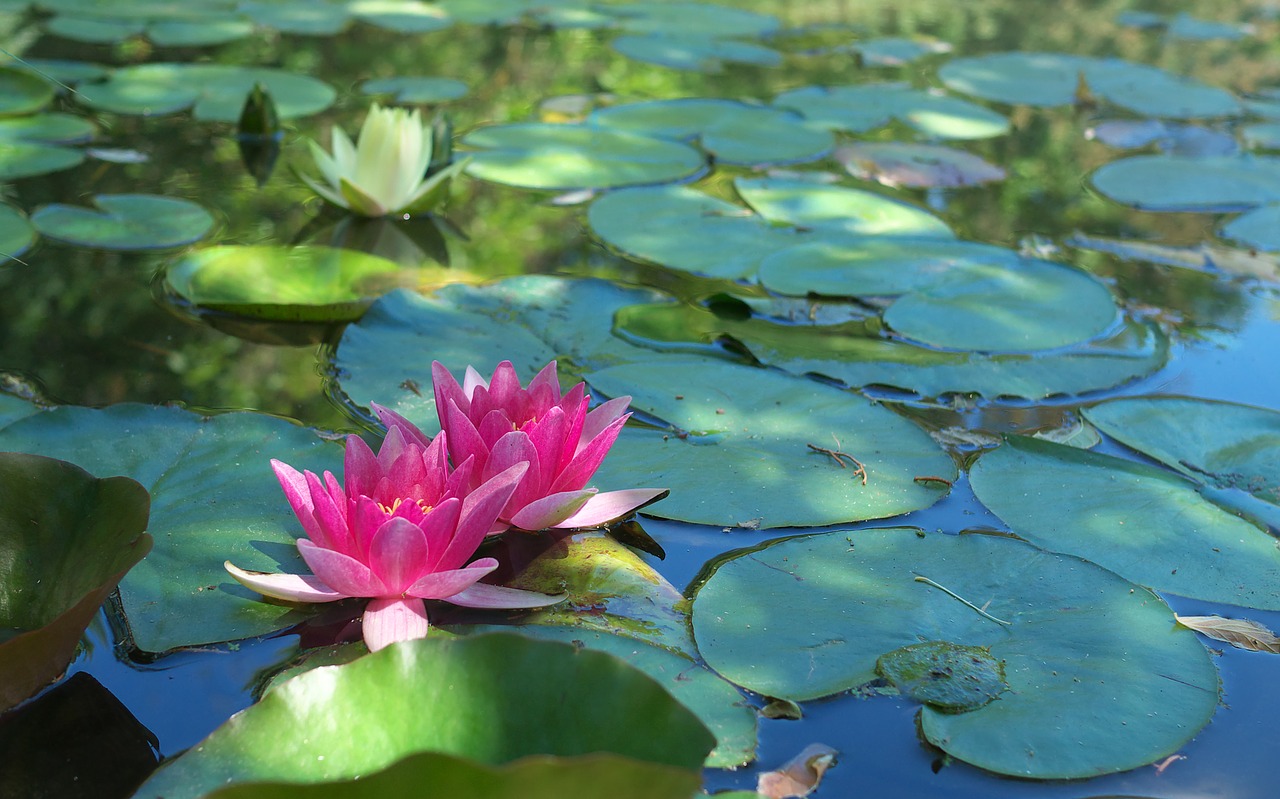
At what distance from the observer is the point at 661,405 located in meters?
1.77

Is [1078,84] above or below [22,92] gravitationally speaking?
above

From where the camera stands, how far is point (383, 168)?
2.66m

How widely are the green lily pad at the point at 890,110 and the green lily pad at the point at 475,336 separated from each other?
188cm

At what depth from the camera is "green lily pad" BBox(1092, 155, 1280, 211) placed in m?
3.15

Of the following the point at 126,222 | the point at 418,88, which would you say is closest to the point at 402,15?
the point at 418,88

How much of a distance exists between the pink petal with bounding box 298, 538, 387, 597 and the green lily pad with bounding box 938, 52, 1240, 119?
385cm

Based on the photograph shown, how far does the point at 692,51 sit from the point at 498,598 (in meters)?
3.99

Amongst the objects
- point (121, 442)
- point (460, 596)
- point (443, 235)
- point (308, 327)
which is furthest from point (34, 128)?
point (460, 596)

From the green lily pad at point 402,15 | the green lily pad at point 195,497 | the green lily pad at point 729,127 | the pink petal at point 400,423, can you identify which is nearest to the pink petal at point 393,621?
the green lily pad at point 195,497

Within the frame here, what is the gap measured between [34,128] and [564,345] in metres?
2.24

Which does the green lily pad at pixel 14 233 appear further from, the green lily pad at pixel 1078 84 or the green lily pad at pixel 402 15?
the green lily pad at pixel 1078 84

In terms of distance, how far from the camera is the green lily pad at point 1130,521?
145 cm

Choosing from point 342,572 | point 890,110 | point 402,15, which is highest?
point 402,15

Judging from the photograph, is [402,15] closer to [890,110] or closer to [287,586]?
[890,110]
